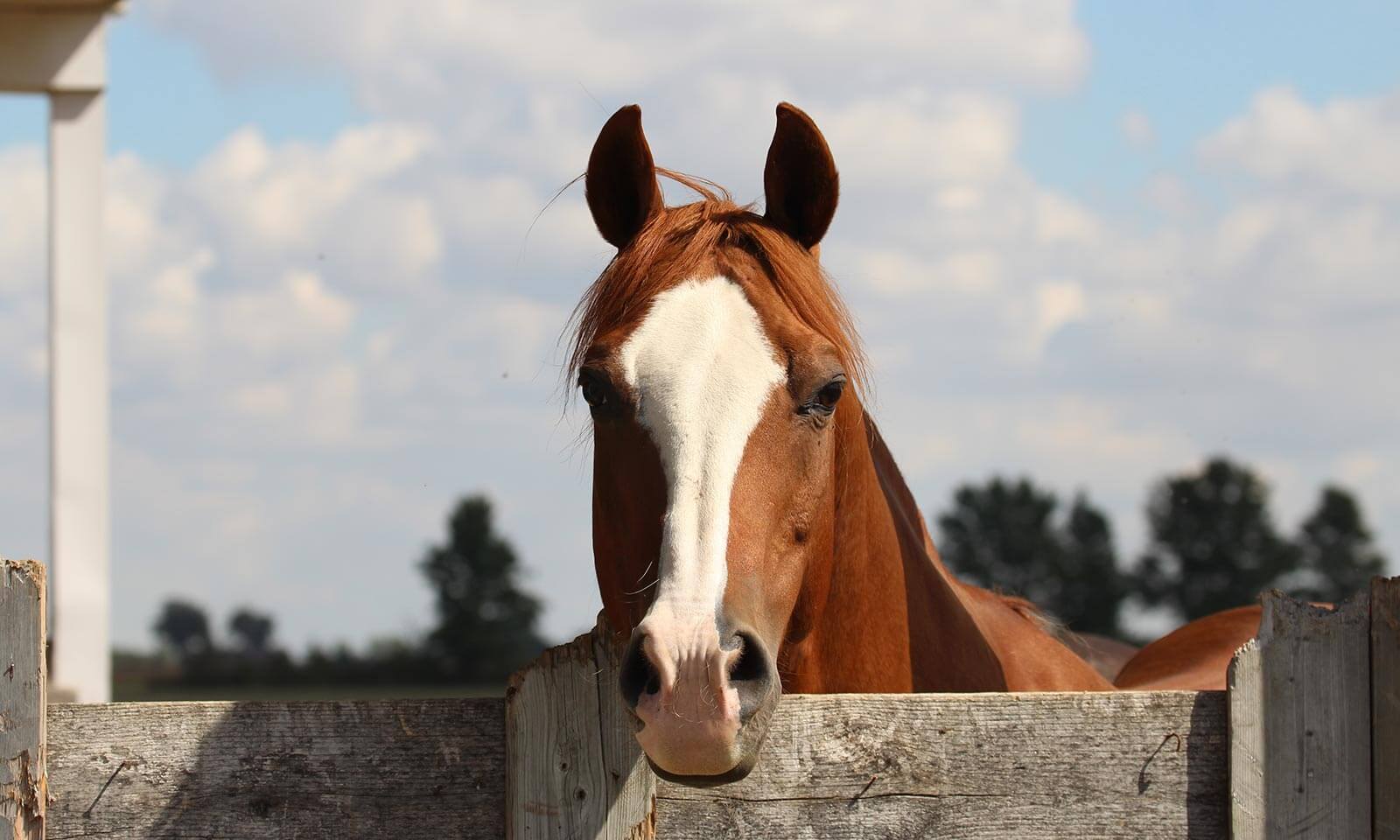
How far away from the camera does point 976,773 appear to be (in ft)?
6.54

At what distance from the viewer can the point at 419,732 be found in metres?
2.02

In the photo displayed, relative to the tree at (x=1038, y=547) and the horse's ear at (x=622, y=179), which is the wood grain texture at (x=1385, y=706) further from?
the tree at (x=1038, y=547)

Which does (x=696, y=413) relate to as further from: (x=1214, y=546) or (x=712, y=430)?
(x=1214, y=546)

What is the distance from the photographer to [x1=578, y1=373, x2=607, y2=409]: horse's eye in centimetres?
249

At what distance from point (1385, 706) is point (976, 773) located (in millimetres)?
579

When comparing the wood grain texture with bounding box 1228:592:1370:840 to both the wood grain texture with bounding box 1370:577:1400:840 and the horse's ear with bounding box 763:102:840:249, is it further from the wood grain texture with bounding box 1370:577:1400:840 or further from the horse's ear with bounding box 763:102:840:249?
the horse's ear with bounding box 763:102:840:249

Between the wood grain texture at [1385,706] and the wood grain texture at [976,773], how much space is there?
204 mm

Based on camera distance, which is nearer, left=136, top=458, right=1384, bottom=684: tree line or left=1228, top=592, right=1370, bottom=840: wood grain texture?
left=1228, top=592, right=1370, bottom=840: wood grain texture

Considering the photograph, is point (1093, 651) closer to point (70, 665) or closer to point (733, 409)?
point (733, 409)

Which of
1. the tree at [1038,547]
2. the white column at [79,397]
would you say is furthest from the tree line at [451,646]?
the white column at [79,397]

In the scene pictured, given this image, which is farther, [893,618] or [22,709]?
[893,618]

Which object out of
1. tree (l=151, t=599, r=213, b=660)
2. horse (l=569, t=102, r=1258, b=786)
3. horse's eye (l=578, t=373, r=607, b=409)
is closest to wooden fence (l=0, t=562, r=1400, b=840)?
horse (l=569, t=102, r=1258, b=786)

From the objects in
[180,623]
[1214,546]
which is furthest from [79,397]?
[180,623]

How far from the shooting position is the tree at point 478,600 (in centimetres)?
5278
